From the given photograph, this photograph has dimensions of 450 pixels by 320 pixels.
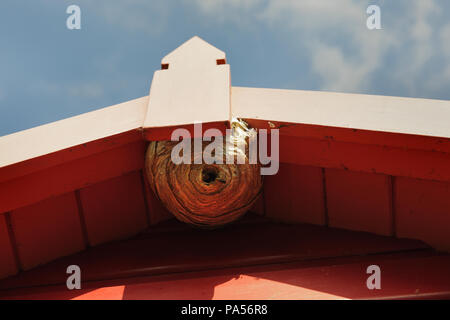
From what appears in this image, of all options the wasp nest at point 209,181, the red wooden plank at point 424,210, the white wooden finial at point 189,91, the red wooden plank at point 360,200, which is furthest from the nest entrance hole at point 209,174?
the red wooden plank at point 424,210

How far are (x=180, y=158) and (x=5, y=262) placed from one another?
2.40ft

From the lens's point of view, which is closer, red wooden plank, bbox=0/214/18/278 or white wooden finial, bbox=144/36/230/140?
white wooden finial, bbox=144/36/230/140

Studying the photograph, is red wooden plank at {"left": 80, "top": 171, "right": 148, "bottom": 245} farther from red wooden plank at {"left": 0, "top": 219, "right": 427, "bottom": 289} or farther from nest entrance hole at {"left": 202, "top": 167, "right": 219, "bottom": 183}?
nest entrance hole at {"left": 202, "top": 167, "right": 219, "bottom": 183}

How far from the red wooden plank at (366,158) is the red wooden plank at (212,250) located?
0.95ft

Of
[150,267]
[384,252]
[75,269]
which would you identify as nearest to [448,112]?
[384,252]

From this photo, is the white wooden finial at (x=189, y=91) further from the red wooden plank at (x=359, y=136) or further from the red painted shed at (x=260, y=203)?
the red wooden plank at (x=359, y=136)

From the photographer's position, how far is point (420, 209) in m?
1.46

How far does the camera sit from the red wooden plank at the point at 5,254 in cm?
148

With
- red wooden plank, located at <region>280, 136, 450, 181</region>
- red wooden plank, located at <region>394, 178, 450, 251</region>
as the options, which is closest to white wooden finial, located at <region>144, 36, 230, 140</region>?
red wooden plank, located at <region>280, 136, 450, 181</region>

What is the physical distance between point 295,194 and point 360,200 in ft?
0.79

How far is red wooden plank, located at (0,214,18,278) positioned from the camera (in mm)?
1478

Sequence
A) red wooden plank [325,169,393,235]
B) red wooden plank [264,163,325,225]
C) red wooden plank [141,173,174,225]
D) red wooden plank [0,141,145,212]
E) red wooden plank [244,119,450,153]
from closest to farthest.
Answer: red wooden plank [244,119,450,153] → red wooden plank [0,141,145,212] → red wooden plank [325,169,393,235] → red wooden plank [264,163,325,225] → red wooden plank [141,173,174,225]

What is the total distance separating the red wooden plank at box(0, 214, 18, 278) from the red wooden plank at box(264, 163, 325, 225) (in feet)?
3.10
